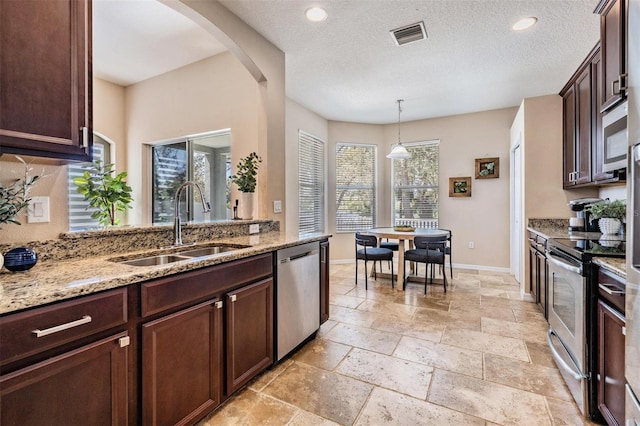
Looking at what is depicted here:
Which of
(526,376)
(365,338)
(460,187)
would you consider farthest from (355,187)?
(526,376)

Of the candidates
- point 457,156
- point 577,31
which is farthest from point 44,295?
point 457,156

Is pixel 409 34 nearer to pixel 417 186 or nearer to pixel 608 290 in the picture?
pixel 608 290

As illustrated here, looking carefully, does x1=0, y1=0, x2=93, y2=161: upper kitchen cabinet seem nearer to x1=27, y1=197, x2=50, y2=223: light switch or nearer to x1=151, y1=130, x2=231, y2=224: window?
x1=27, y1=197, x2=50, y2=223: light switch

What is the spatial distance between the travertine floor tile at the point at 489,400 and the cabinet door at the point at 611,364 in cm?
31

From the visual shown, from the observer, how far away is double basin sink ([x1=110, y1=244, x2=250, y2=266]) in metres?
1.75

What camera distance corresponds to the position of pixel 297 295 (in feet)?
7.76

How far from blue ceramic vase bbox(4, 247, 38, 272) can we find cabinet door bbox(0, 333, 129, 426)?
50 centimetres

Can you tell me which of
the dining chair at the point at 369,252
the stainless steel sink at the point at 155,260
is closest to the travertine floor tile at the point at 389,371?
the stainless steel sink at the point at 155,260

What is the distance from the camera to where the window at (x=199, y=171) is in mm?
3748

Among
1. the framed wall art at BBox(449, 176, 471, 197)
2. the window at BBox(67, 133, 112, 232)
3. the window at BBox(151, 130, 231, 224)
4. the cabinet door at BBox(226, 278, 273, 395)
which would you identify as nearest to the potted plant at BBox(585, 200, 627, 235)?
the cabinet door at BBox(226, 278, 273, 395)

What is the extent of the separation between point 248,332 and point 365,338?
1.22m

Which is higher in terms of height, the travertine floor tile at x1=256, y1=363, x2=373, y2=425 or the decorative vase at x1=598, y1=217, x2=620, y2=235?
the decorative vase at x1=598, y1=217, x2=620, y2=235

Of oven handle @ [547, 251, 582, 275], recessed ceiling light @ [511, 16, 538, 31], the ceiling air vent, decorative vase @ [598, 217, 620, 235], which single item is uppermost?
the ceiling air vent

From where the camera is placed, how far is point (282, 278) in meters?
2.21
